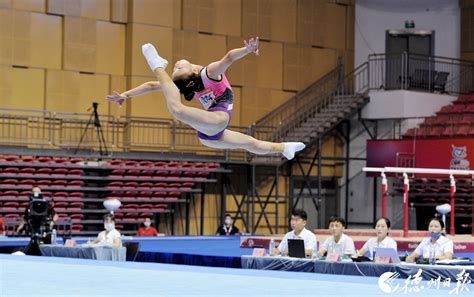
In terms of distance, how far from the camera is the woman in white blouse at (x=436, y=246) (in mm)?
12242

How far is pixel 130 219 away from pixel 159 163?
5.23 ft

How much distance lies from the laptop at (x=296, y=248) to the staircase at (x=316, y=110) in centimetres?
1237

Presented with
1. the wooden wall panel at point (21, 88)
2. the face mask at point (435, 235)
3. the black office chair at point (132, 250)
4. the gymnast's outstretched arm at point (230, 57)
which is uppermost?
the wooden wall panel at point (21, 88)

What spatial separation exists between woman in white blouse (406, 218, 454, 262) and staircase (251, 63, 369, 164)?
42.5 ft

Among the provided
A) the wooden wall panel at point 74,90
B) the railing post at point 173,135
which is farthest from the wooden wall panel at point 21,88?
the railing post at point 173,135

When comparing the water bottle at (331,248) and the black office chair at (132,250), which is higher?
the water bottle at (331,248)

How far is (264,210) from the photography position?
26.2 meters

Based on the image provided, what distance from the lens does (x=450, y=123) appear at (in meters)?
25.5

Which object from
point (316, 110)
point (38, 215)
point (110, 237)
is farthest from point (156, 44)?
point (110, 237)

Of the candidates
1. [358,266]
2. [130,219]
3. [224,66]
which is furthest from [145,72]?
[224,66]

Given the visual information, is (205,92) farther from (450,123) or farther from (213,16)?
(450,123)

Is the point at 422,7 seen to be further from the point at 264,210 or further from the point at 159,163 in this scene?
the point at 159,163

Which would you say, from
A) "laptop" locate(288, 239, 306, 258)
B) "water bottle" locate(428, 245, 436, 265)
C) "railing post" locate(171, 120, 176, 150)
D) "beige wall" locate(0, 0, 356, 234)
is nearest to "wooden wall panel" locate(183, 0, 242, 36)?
"beige wall" locate(0, 0, 356, 234)

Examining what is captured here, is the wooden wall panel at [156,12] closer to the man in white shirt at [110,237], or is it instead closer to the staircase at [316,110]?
the staircase at [316,110]
